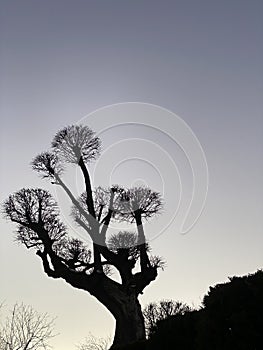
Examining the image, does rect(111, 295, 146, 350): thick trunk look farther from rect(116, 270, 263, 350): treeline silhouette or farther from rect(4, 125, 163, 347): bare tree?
rect(116, 270, 263, 350): treeline silhouette

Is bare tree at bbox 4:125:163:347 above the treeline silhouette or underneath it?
above

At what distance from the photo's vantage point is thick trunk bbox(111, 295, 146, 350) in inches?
835

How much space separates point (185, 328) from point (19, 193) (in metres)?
14.0

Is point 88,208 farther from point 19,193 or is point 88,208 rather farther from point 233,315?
point 233,315

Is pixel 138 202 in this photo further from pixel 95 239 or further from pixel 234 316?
pixel 234 316

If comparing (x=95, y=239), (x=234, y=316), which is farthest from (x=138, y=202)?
(x=234, y=316)

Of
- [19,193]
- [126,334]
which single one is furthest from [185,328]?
[19,193]

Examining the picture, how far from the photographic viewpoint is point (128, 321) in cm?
2150

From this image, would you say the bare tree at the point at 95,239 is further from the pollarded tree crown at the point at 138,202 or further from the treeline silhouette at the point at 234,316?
the treeline silhouette at the point at 234,316

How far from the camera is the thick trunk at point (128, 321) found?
21.2m

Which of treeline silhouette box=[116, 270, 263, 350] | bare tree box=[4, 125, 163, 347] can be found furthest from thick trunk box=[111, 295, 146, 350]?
treeline silhouette box=[116, 270, 263, 350]

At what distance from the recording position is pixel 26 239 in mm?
23047

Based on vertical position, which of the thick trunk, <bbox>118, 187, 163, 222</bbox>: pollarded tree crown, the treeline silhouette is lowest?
the treeline silhouette

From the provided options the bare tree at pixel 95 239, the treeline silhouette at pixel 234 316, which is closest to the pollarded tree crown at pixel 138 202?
the bare tree at pixel 95 239
